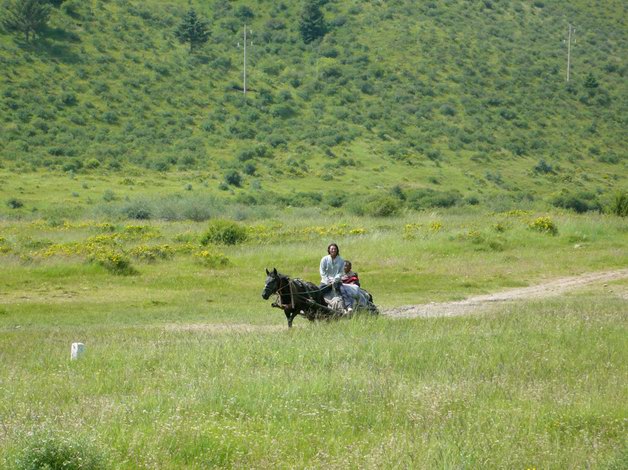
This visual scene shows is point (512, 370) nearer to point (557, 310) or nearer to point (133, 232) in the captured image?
point (557, 310)

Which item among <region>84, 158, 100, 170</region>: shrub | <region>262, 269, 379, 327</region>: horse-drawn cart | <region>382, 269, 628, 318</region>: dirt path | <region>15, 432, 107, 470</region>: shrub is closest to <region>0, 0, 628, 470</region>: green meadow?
<region>15, 432, 107, 470</region>: shrub

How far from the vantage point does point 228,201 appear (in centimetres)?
5078

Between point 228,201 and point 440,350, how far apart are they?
127 ft

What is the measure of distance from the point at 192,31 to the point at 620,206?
4385 cm

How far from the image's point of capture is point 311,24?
3305 inches

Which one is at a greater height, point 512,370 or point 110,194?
point 110,194

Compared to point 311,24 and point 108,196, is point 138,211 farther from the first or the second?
point 311,24

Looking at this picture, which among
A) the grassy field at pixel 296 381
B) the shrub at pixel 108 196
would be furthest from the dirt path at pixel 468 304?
the shrub at pixel 108 196

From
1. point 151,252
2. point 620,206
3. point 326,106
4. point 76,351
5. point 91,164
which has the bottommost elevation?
point 76,351

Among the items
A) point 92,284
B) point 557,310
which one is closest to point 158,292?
→ point 92,284

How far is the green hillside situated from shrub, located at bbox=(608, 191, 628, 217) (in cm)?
849

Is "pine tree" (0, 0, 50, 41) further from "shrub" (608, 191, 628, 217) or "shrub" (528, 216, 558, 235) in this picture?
"shrub" (528, 216, 558, 235)

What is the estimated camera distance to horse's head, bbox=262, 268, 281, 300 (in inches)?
633

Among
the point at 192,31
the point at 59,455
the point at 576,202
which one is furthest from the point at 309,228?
the point at 192,31
